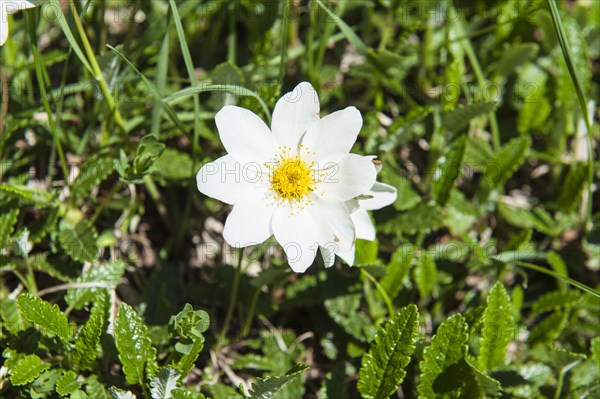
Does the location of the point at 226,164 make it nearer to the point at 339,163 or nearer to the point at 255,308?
the point at 339,163

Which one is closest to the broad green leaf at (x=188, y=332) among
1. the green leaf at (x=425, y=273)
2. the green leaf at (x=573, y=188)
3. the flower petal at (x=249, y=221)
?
the flower petal at (x=249, y=221)

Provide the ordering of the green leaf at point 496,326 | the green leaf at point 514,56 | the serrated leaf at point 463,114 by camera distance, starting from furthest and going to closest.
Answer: the green leaf at point 514,56, the serrated leaf at point 463,114, the green leaf at point 496,326

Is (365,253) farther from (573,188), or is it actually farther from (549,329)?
(573,188)

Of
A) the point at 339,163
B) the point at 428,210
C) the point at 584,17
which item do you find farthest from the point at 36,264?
the point at 584,17

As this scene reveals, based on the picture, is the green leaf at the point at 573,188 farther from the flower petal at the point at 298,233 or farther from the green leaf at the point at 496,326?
the flower petal at the point at 298,233

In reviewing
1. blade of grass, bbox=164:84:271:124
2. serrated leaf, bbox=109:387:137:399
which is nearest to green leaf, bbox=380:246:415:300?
blade of grass, bbox=164:84:271:124

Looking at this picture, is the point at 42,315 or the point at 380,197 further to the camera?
the point at 380,197

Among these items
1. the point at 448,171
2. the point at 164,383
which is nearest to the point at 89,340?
the point at 164,383
